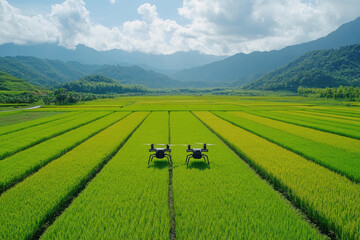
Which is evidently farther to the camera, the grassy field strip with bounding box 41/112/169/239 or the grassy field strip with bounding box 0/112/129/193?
the grassy field strip with bounding box 0/112/129/193

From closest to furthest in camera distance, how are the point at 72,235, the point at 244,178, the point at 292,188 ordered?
the point at 72,235 < the point at 292,188 < the point at 244,178

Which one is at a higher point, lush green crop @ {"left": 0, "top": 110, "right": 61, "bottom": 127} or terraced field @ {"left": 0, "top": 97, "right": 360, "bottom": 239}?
terraced field @ {"left": 0, "top": 97, "right": 360, "bottom": 239}

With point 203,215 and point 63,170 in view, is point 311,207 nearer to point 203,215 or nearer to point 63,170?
point 203,215

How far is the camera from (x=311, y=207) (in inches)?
229

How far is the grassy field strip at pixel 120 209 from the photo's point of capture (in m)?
4.81

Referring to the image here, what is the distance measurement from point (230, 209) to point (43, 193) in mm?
6564

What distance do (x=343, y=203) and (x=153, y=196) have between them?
20.7 feet

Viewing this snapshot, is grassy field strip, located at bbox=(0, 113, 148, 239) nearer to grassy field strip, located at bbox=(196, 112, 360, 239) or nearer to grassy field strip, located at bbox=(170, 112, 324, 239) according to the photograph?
grassy field strip, located at bbox=(170, 112, 324, 239)

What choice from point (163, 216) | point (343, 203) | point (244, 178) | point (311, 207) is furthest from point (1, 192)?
point (343, 203)

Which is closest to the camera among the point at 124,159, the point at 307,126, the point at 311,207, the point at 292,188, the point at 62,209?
the point at 311,207

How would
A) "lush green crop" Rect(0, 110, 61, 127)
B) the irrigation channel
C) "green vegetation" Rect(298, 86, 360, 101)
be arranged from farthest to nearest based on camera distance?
"green vegetation" Rect(298, 86, 360, 101) < "lush green crop" Rect(0, 110, 61, 127) < the irrigation channel

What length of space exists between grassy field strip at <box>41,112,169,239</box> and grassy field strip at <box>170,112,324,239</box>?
61 centimetres

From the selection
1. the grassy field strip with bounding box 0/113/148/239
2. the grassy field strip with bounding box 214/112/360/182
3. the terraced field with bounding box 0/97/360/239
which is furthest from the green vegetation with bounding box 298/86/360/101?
the grassy field strip with bounding box 0/113/148/239

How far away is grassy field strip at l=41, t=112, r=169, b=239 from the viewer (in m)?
4.81
